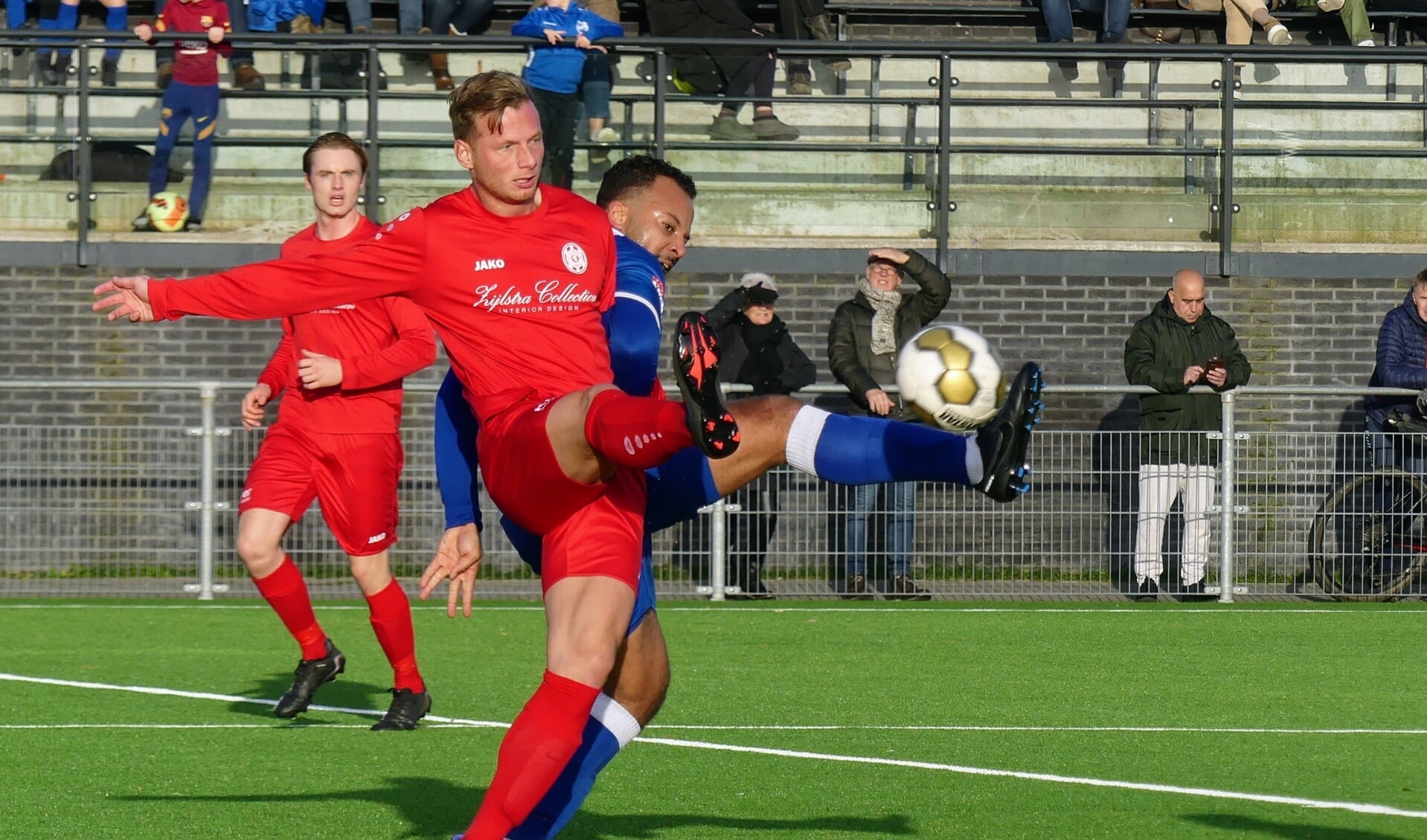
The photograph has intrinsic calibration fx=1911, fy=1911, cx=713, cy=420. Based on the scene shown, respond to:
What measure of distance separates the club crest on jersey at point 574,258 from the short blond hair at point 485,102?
357mm

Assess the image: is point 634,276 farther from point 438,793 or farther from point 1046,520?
point 1046,520

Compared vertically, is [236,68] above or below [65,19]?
below

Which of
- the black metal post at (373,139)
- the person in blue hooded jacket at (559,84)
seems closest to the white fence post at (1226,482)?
the person in blue hooded jacket at (559,84)

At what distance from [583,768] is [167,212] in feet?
33.6

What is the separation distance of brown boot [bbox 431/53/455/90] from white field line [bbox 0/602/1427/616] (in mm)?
4090

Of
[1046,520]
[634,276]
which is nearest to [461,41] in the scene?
[1046,520]

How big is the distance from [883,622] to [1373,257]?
5.51 m

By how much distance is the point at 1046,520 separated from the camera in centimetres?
1248

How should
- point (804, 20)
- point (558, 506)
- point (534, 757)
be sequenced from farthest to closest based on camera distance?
point (804, 20) < point (558, 506) < point (534, 757)

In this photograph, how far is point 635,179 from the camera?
577cm

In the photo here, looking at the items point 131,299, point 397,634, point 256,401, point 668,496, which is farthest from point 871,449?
point 256,401

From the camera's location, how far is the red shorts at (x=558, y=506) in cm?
464

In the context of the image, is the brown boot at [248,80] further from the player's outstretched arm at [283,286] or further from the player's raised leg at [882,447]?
the player's raised leg at [882,447]

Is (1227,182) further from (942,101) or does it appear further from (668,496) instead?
(668,496)
